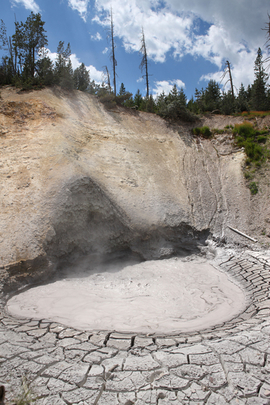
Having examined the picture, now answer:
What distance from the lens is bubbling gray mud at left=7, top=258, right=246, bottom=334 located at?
4504 mm

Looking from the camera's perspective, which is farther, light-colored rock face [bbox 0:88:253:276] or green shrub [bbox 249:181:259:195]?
green shrub [bbox 249:181:259:195]

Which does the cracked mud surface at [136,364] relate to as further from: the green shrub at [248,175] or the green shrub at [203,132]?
the green shrub at [203,132]

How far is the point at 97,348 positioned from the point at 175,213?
5.89 m

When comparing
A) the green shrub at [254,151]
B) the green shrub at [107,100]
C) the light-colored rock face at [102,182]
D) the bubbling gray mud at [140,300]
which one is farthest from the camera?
the green shrub at [107,100]

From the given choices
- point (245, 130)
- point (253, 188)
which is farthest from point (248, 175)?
point (245, 130)

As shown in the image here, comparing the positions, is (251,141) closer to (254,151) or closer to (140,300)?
(254,151)

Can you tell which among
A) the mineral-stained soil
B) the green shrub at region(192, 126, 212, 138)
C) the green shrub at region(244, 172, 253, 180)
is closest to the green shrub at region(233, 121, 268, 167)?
the mineral-stained soil

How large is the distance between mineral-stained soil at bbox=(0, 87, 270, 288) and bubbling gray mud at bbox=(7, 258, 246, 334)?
79 centimetres

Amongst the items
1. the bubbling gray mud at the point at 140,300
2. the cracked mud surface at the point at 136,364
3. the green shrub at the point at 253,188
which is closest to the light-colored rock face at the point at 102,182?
the green shrub at the point at 253,188

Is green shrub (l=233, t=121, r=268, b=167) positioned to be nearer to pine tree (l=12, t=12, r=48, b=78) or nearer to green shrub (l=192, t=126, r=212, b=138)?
green shrub (l=192, t=126, r=212, b=138)

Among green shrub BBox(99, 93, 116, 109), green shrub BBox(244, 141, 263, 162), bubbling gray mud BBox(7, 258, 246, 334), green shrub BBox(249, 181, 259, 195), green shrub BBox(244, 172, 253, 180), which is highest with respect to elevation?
green shrub BBox(99, 93, 116, 109)

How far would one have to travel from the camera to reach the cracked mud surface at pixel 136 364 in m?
2.72

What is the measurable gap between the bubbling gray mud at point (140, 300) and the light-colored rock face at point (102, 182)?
0.99m

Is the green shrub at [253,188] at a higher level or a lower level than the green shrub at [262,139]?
lower
